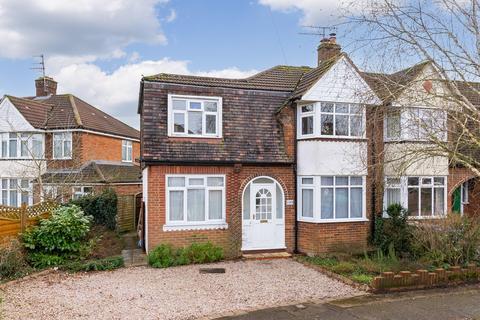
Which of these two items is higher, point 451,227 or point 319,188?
point 319,188

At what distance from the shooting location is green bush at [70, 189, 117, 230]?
1650 cm

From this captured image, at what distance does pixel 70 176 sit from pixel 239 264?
1170 centimetres

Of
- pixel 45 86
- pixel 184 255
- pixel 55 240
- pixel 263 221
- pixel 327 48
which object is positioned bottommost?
pixel 184 255

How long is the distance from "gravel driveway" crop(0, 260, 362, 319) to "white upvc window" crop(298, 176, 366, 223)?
88.5 inches

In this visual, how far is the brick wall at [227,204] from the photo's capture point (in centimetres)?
1231

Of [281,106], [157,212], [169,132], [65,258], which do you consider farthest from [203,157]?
[65,258]

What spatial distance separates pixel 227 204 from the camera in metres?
13.0

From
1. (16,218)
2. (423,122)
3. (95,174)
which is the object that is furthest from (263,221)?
(95,174)

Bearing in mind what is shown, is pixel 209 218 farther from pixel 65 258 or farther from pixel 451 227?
pixel 451 227

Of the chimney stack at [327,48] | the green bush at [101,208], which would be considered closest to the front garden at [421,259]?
the chimney stack at [327,48]

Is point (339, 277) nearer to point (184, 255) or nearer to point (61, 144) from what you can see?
point (184, 255)

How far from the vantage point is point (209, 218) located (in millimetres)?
12938

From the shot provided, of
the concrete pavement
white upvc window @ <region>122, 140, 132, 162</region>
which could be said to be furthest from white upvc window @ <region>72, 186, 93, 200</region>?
the concrete pavement

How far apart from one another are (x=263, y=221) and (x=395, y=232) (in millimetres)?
4344
